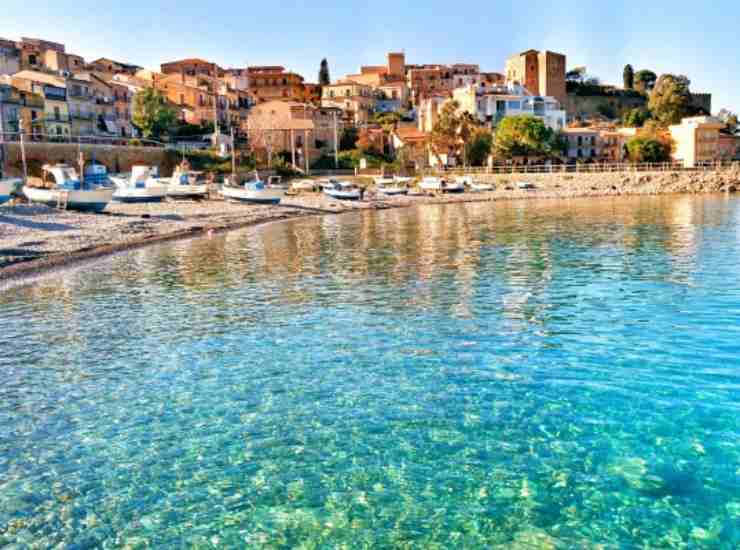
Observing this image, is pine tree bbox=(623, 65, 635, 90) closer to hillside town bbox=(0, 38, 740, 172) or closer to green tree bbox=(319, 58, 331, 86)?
hillside town bbox=(0, 38, 740, 172)

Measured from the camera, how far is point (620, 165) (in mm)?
96500

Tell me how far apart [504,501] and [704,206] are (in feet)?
190

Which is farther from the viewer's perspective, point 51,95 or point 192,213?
point 51,95

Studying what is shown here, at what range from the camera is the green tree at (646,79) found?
16575 centimetres

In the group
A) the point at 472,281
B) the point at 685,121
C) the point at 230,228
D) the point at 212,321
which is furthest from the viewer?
the point at 685,121

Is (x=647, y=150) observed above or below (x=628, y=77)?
below

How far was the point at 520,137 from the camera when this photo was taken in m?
97.4

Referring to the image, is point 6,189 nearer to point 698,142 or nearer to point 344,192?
point 344,192

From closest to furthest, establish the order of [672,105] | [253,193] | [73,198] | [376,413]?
[376,413], [73,198], [253,193], [672,105]

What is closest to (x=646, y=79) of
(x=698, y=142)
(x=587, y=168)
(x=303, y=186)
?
(x=698, y=142)

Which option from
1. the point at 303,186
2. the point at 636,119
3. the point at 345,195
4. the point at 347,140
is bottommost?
the point at 345,195

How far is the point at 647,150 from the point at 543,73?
47013mm

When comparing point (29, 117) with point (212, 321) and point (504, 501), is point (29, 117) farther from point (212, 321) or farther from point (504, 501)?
point (504, 501)

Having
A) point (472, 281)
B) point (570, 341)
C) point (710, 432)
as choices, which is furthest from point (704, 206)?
point (710, 432)
